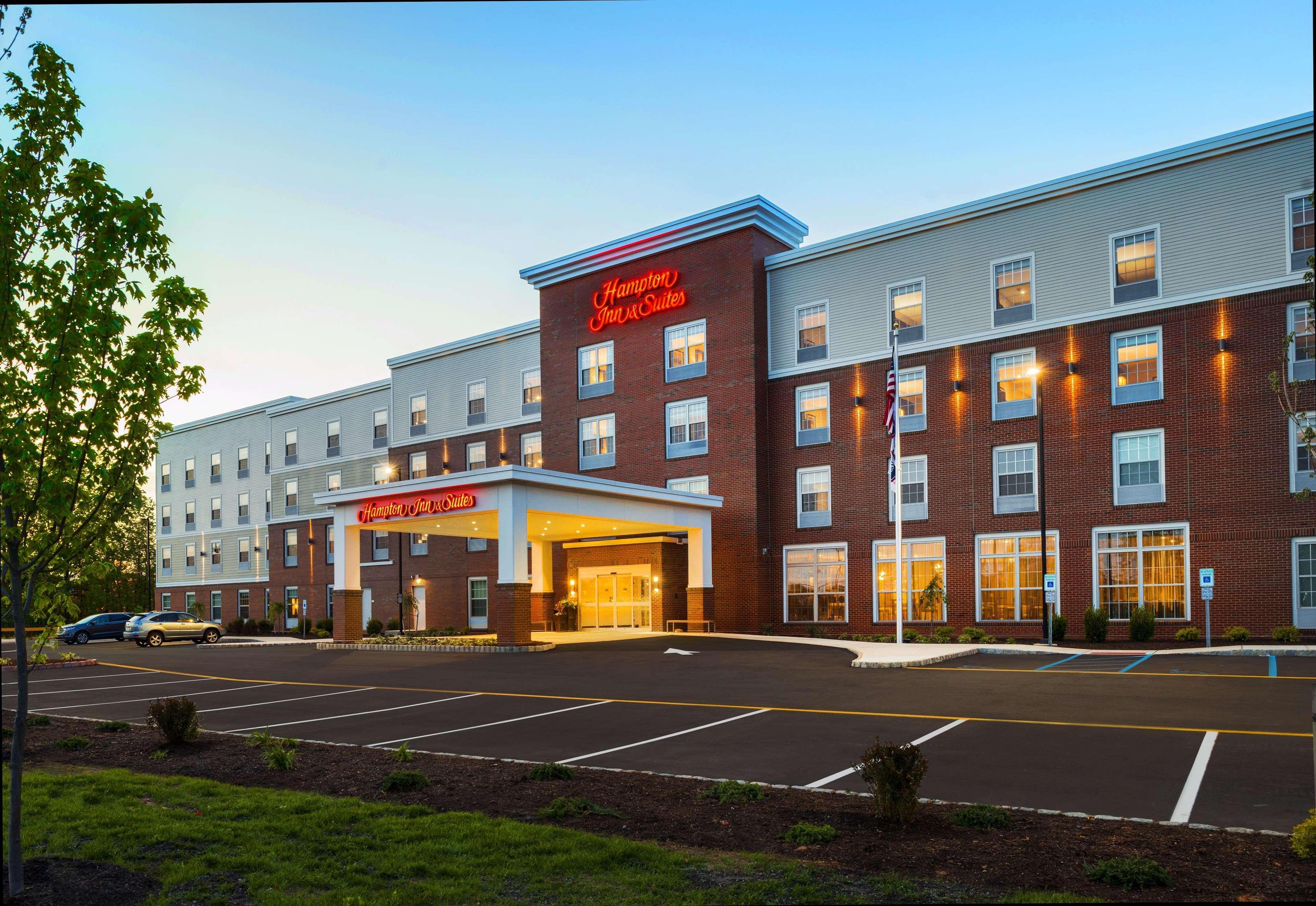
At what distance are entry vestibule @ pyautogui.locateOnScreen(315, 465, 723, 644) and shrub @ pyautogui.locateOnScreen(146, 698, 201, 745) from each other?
16.8m

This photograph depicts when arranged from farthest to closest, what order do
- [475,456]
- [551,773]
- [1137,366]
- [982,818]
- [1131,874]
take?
[475,456]
[1137,366]
[551,773]
[982,818]
[1131,874]

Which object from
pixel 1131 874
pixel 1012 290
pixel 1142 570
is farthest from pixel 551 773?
pixel 1012 290

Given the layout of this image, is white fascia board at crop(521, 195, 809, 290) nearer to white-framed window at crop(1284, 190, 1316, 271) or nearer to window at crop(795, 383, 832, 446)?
window at crop(795, 383, 832, 446)

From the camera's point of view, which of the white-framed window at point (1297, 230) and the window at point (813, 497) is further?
the window at point (813, 497)

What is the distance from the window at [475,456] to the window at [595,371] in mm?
9363

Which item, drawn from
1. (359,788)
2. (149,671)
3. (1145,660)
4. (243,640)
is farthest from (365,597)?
(359,788)

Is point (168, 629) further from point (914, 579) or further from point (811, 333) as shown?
point (914, 579)

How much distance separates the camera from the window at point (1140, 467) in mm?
30797

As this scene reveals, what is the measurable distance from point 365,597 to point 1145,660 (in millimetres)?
43645

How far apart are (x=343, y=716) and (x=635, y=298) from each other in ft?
91.9

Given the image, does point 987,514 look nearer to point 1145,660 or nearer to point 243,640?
point 1145,660

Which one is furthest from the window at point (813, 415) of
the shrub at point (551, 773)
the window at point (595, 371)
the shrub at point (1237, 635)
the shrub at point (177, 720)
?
the shrub at point (551, 773)

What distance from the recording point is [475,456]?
171ft

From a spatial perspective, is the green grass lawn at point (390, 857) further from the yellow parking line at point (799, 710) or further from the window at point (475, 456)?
the window at point (475, 456)
